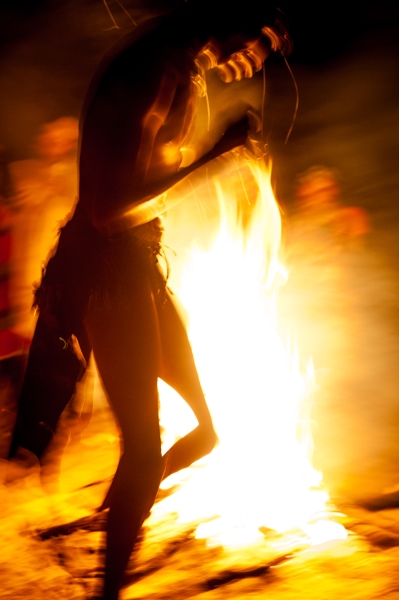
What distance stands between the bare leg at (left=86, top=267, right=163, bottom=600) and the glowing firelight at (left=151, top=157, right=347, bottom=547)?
77 centimetres

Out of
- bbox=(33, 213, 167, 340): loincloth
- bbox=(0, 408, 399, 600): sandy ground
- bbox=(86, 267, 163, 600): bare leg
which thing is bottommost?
bbox=(0, 408, 399, 600): sandy ground

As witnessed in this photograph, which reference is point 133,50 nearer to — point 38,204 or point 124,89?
point 124,89

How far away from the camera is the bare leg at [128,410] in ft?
6.91

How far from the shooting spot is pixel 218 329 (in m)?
3.70

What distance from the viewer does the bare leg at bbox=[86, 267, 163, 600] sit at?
82.9 inches

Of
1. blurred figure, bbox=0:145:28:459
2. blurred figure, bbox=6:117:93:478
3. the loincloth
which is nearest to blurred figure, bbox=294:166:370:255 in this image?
blurred figure, bbox=6:117:93:478

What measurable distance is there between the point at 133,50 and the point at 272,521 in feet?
7.23

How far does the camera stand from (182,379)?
8.02 ft

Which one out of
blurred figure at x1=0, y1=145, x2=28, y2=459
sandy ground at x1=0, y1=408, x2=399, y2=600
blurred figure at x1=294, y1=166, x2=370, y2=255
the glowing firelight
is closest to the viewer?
sandy ground at x1=0, y1=408, x2=399, y2=600

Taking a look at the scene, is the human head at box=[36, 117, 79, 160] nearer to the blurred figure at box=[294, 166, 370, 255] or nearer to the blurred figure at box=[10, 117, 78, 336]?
the blurred figure at box=[10, 117, 78, 336]

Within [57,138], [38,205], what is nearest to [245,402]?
[38,205]

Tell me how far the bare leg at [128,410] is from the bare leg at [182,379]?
27 centimetres

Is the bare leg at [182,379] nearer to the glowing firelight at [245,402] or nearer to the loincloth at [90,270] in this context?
the loincloth at [90,270]

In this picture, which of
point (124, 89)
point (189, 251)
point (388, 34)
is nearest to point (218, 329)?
point (189, 251)
